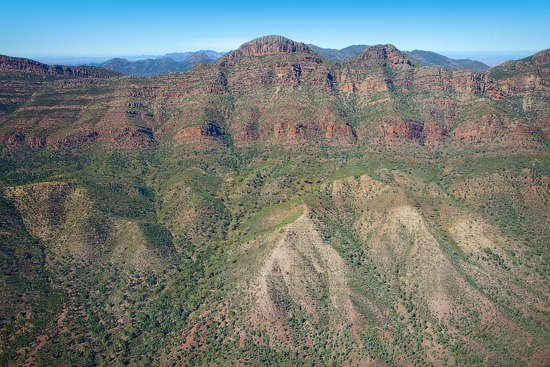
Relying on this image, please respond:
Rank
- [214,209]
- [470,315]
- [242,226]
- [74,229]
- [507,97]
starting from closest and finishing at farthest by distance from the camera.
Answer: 1. [470,315]
2. [74,229]
3. [242,226]
4. [214,209]
5. [507,97]

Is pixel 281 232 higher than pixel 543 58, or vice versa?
pixel 543 58

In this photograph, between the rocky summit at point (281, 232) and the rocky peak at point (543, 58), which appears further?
the rocky peak at point (543, 58)

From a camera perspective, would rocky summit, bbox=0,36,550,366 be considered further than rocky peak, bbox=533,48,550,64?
No

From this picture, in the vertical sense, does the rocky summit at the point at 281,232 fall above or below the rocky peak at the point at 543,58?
below

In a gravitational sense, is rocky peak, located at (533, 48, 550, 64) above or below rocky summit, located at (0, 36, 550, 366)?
above

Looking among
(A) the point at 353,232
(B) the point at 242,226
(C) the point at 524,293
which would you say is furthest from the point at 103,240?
(C) the point at 524,293

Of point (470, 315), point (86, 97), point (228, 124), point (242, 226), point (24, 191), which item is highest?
point (86, 97)

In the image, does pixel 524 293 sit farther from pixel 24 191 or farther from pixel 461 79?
pixel 24 191

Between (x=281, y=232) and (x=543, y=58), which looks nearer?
(x=281, y=232)
